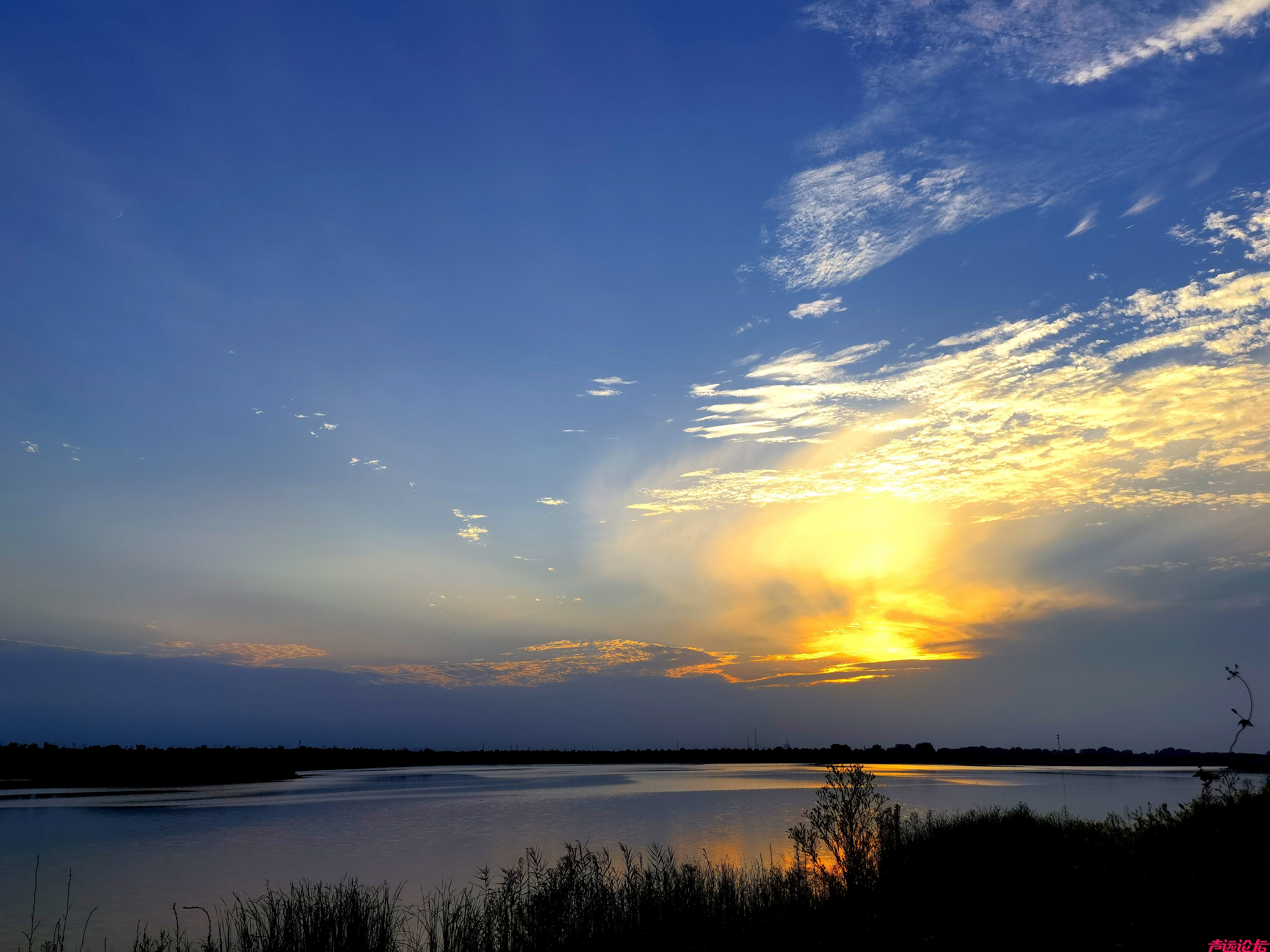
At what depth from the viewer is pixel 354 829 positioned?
51.6 metres

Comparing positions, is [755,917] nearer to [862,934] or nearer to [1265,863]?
[862,934]

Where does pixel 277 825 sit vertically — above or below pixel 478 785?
above

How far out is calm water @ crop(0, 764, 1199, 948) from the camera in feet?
104

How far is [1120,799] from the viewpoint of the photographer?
69.5 meters

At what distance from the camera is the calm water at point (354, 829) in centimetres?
3167

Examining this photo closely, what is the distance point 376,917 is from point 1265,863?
16454 mm

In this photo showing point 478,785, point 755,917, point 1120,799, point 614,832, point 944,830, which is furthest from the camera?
point 478,785

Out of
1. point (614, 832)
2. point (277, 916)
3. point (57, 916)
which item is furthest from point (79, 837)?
point (277, 916)

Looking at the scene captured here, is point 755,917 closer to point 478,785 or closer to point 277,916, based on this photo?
point 277,916

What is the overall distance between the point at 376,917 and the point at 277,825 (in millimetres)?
43995

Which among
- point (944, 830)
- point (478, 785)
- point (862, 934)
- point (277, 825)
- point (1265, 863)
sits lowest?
point (478, 785)

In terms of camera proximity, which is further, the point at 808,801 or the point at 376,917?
the point at 808,801

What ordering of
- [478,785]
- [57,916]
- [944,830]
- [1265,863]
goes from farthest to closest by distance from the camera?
[478,785] < [944,830] < [57,916] < [1265,863]

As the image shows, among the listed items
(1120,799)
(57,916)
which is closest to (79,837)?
(57,916)
